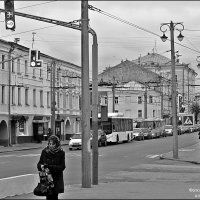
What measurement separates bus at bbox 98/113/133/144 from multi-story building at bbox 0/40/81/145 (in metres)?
5.99

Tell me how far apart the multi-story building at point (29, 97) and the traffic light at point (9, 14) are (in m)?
31.6

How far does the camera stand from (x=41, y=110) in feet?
202

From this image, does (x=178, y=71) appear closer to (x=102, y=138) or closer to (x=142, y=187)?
(x=102, y=138)

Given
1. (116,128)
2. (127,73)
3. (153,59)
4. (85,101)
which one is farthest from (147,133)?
(85,101)

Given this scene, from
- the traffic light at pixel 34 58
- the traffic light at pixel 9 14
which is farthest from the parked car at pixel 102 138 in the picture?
the traffic light at pixel 9 14

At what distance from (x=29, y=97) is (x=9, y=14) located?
42678 mm

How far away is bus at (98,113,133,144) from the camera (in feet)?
169

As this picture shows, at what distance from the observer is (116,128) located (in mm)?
53062

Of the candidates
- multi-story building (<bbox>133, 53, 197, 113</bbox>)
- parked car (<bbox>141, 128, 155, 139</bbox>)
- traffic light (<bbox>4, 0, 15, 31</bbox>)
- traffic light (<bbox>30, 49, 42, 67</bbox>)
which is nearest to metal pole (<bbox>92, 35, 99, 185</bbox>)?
traffic light (<bbox>4, 0, 15, 31</bbox>)

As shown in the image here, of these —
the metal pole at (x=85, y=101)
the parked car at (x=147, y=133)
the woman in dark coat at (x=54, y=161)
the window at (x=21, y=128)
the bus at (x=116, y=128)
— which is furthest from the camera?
the parked car at (x=147, y=133)

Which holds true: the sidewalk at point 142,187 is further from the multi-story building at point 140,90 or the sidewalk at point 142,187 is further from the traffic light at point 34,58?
the multi-story building at point 140,90

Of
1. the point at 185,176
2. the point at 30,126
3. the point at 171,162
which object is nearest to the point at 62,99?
the point at 30,126

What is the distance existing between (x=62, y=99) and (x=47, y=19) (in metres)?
52.4

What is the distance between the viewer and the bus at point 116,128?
2025 inches
